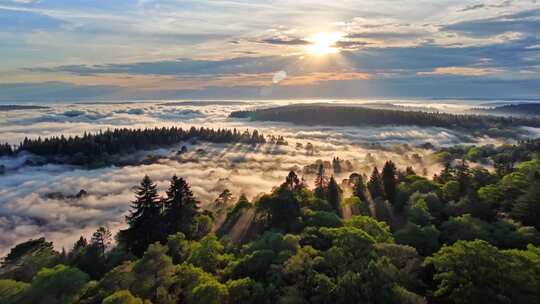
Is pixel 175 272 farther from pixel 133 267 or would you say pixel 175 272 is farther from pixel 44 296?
pixel 44 296

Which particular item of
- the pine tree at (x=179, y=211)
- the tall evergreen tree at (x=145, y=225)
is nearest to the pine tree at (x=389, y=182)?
the pine tree at (x=179, y=211)

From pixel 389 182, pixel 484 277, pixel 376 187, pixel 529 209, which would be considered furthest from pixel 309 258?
pixel 389 182

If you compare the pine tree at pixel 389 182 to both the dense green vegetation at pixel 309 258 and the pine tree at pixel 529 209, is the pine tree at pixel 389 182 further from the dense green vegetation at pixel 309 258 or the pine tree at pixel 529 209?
the pine tree at pixel 529 209

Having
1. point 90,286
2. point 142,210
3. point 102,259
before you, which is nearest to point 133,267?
point 90,286

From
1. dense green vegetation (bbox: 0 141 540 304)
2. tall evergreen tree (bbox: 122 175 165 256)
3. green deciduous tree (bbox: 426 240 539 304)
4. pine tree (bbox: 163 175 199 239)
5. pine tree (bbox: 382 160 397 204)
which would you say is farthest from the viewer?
pine tree (bbox: 382 160 397 204)

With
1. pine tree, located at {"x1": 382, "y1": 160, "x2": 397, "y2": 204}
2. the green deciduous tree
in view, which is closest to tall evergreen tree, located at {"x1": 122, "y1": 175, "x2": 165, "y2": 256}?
the green deciduous tree

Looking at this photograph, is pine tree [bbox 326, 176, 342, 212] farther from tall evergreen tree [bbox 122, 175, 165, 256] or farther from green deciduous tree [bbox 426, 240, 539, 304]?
green deciduous tree [bbox 426, 240, 539, 304]

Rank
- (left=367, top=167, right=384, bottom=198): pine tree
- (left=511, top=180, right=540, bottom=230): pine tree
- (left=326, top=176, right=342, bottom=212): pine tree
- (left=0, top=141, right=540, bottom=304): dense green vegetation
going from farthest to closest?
(left=367, top=167, right=384, bottom=198): pine tree, (left=326, top=176, right=342, bottom=212): pine tree, (left=511, top=180, right=540, bottom=230): pine tree, (left=0, top=141, right=540, bottom=304): dense green vegetation
